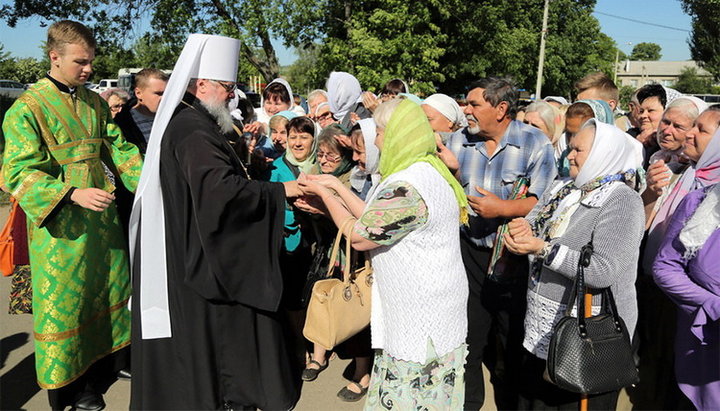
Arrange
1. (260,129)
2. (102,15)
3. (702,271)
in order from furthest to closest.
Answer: (102,15) < (260,129) < (702,271)

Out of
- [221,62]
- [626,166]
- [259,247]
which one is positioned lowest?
[259,247]

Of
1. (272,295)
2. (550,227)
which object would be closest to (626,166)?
(550,227)

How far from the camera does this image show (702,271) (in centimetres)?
241

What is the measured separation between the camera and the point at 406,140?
2.27 meters

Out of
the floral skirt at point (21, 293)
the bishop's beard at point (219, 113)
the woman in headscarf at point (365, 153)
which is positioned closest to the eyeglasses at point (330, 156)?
the woman in headscarf at point (365, 153)

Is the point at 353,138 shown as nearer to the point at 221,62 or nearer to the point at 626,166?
the point at 221,62

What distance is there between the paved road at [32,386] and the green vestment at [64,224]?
304mm

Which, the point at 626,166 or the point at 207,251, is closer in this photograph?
the point at 626,166

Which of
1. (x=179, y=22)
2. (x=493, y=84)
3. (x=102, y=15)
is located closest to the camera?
(x=493, y=84)

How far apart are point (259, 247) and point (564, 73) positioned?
32.0 metres

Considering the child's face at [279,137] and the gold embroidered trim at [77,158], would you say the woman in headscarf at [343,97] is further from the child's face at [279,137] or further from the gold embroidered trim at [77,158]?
the gold embroidered trim at [77,158]

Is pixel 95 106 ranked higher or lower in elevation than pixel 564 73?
lower

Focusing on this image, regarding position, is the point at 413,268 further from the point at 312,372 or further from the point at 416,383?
the point at 312,372

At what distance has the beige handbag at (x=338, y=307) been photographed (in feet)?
8.00
